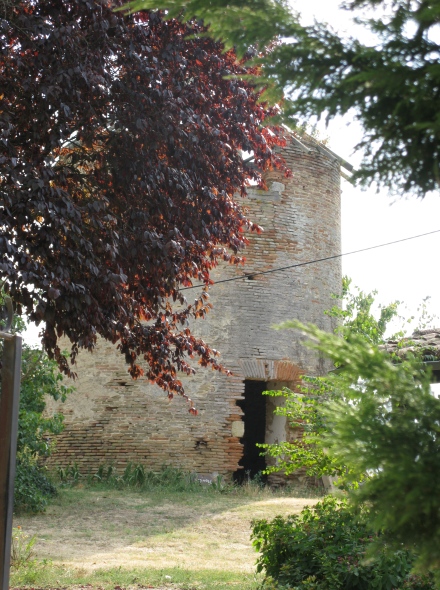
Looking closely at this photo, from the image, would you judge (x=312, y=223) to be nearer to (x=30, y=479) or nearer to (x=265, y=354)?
(x=265, y=354)

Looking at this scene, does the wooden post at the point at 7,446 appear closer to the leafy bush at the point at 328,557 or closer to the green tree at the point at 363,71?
the leafy bush at the point at 328,557

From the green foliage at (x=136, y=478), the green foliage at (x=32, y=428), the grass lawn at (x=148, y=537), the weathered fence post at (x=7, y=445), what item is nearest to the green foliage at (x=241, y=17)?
the weathered fence post at (x=7, y=445)

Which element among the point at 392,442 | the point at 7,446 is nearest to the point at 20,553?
the point at 7,446

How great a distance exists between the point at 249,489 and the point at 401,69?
13.1 metres

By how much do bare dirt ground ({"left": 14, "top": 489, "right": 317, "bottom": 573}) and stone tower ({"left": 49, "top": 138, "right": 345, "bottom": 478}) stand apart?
1.69 m

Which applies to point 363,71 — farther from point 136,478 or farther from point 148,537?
point 136,478

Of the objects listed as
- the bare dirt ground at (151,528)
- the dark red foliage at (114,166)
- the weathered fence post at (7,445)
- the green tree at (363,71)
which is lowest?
the bare dirt ground at (151,528)

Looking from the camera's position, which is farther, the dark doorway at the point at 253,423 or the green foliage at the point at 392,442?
the dark doorway at the point at 253,423

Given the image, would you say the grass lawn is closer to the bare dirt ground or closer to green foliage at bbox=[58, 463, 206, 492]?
the bare dirt ground

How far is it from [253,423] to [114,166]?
1314cm

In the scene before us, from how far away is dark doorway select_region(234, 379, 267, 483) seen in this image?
1902 centimetres

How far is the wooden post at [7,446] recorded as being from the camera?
4656 mm

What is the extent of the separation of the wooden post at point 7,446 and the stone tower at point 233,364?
9.98 m

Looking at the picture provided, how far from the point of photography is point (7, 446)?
465 centimetres
